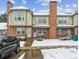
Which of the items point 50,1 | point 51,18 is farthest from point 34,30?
point 50,1

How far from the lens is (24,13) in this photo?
2859 centimetres

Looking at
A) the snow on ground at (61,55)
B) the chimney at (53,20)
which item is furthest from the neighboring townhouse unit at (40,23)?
the snow on ground at (61,55)

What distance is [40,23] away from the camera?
31266mm

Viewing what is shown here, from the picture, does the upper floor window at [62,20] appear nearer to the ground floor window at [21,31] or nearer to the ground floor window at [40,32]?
the ground floor window at [40,32]

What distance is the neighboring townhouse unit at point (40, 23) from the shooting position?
94.3ft

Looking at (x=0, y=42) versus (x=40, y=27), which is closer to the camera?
(x=0, y=42)

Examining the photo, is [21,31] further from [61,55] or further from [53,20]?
[61,55]

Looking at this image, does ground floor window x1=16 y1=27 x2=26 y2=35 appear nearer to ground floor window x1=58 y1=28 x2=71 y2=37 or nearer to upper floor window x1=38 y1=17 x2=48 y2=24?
upper floor window x1=38 y1=17 x2=48 y2=24

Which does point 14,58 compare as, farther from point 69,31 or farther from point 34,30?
point 69,31

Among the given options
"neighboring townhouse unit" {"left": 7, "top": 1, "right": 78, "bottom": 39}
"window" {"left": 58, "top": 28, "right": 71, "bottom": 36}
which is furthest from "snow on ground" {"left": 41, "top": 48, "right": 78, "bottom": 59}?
"window" {"left": 58, "top": 28, "right": 71, "bottom": 36}

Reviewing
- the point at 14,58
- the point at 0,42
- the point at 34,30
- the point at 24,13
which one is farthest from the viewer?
the point at 34,30

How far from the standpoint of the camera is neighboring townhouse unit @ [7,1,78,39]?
28.7 metres

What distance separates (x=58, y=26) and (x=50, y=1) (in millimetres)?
4915

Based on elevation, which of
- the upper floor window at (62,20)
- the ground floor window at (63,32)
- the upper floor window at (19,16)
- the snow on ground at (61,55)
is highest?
the upper floor window at (19,16)
